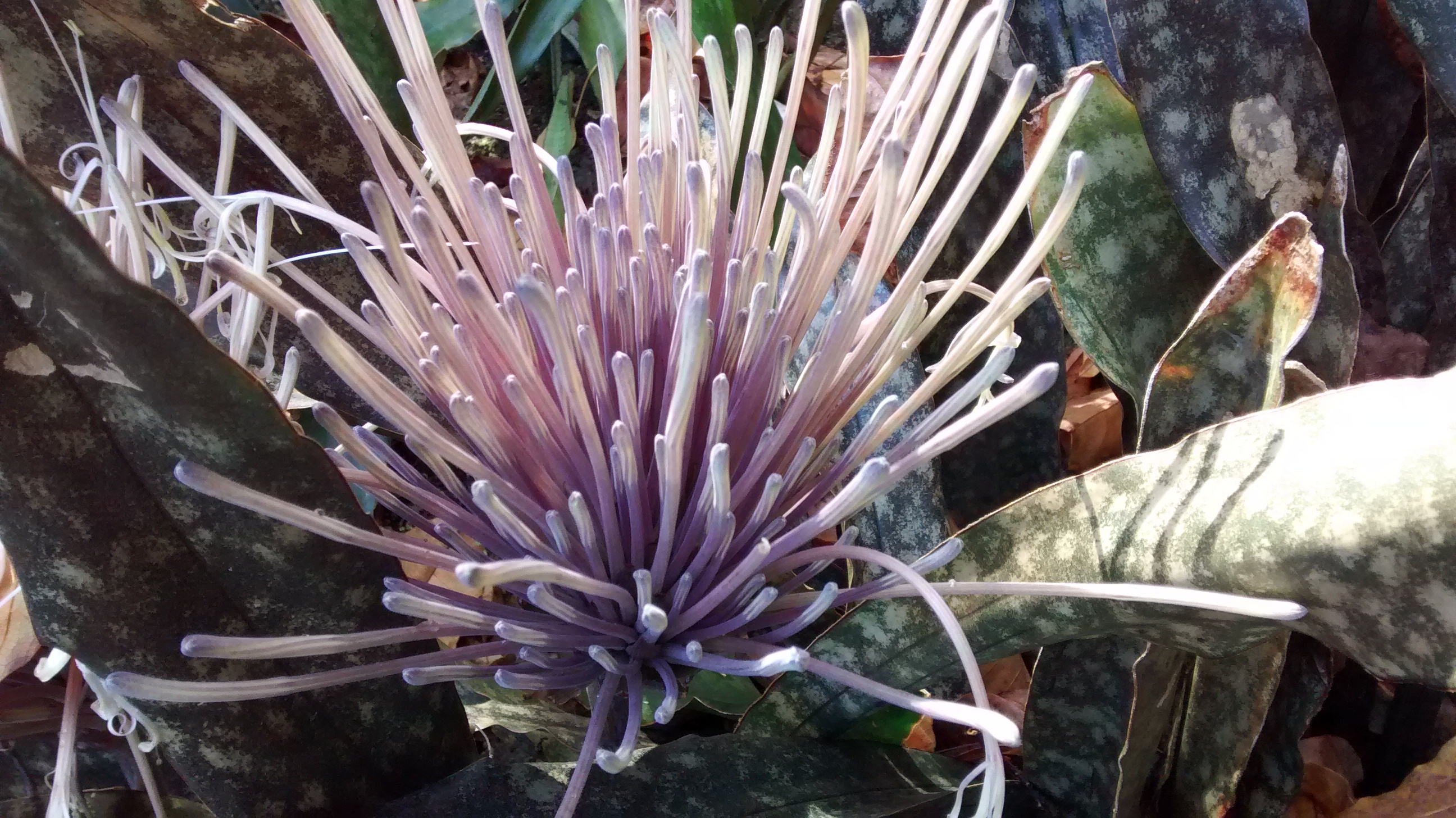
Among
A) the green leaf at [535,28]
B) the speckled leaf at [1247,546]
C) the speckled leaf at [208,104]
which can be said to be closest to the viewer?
the speckled leaf at [1247,546]

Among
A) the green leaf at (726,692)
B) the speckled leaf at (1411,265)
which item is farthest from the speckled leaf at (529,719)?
the speckled leaf at (1411,265)

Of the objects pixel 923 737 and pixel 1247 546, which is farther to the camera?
pixel 923 737

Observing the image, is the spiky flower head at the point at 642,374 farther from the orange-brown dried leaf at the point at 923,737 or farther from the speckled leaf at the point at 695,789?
the orange-brown dried leaf at the point at 923,737

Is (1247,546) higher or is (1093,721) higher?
(1247,546)

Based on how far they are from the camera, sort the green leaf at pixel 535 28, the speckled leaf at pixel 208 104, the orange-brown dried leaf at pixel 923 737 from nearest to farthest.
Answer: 1. the speckled leaf at pixel 208 104
2. the orange-brown dried leaf at pixel 923 737
3. the green leaf at pixel 535 28

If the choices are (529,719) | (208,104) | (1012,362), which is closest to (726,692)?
(529,719)

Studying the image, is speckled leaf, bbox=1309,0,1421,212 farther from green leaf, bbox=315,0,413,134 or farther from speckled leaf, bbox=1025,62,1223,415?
green leaf, bbox=315,0,413,134

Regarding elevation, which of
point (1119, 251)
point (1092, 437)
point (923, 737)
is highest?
point (1119, 251)

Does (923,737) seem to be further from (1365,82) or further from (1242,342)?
(1365,82)
